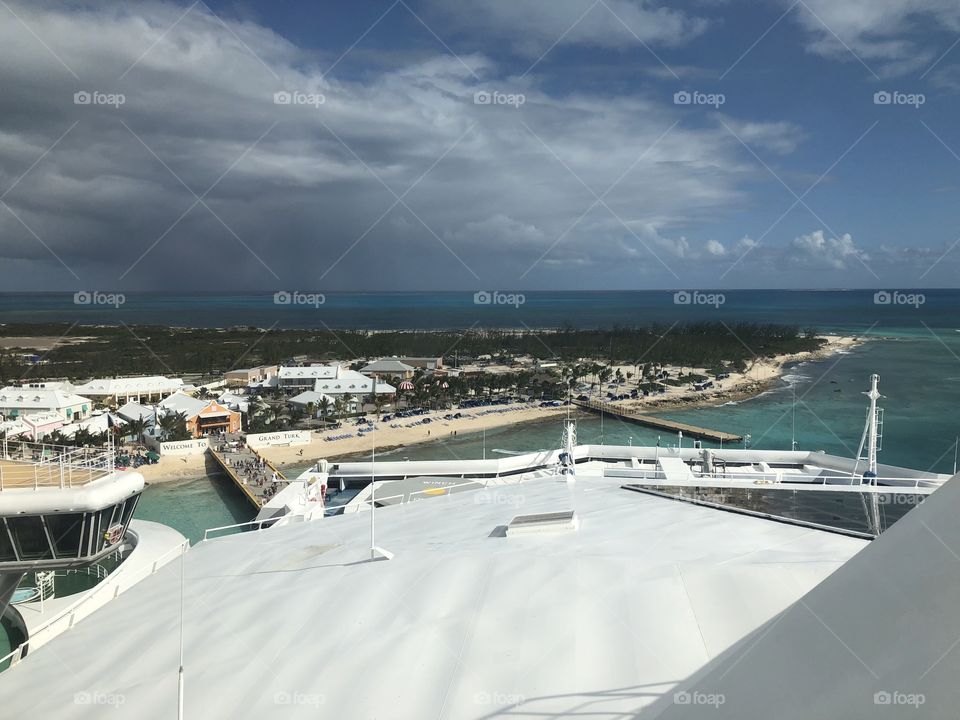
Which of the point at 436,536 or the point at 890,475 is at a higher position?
the point at 436,536

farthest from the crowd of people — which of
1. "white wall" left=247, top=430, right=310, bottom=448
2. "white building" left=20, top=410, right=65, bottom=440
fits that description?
"white building" left=20, top=410, right=65, bottom=440

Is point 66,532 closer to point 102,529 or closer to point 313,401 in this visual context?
point 102,529

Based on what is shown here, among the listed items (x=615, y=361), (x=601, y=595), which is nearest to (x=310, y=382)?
(x=615, y=361)

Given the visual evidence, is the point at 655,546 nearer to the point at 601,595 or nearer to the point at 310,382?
the point at 601,595

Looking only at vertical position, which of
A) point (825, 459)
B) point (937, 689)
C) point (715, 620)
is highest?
point (937, 689)

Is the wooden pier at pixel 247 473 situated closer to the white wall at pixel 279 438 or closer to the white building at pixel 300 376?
the white wall at pixel 279 438

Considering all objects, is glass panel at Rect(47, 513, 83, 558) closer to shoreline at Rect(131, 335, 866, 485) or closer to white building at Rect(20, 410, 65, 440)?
shoreline at Rect(131, 335, 866, 485)
